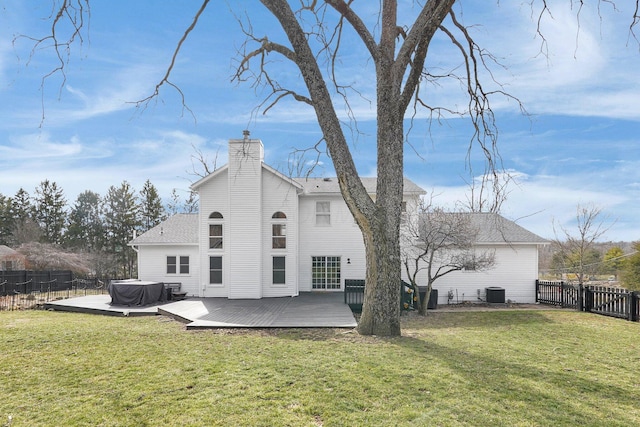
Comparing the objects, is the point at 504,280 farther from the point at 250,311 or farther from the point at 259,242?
the point at 250,311

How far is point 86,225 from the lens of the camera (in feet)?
136

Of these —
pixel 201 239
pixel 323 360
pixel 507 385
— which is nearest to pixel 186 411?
pixel 323 360

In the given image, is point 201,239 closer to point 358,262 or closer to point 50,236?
point 358,262

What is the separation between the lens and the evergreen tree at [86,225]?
39938 mm

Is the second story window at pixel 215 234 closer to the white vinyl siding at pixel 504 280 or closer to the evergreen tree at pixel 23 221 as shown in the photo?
the white vinyl siding at pixel 504 280

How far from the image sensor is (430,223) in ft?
46.8

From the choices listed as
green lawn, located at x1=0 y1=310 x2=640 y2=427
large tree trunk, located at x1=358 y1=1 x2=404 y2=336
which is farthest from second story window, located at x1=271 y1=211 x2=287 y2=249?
large tree trunk, located at x1=358 y1=1 x2=404 y2=336

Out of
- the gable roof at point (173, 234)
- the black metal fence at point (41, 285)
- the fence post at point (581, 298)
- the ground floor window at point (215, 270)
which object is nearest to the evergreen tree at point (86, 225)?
the black metal fence at point (41, 285)

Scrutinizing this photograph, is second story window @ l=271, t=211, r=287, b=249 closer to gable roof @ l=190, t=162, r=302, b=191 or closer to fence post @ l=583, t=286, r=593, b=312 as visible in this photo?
gable roof @ l=190, t=162, r=302, b=191

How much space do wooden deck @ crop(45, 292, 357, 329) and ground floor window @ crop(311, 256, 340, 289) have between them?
3.09 ft

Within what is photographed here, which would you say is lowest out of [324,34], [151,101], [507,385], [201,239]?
[507,385]

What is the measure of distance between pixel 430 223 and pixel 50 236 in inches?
1661

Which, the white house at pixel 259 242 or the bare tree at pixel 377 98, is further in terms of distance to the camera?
the white house at pixel 259 242

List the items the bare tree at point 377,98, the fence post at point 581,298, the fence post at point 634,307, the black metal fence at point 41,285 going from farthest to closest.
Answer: the black metal fence at point 41,285 < the fence post at point 581,298 < the fence post at point 634,307 < the bare tree at point 377,98
